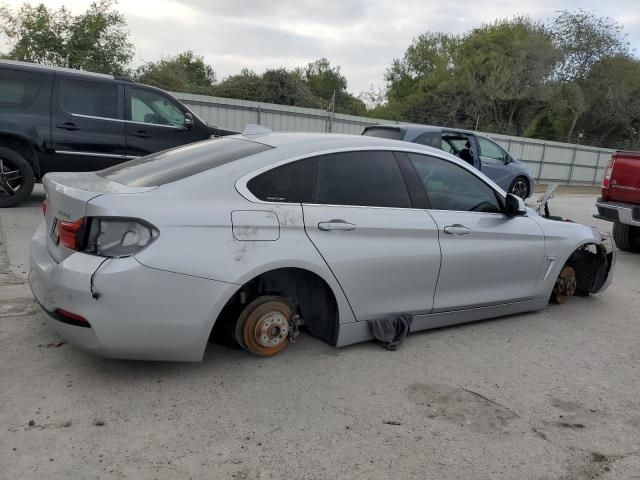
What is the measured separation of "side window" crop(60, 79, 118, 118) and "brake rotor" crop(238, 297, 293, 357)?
18.8 ft

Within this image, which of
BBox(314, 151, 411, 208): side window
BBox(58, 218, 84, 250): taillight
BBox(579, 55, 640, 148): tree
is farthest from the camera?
BBox(579, 55, 640, 148): tree

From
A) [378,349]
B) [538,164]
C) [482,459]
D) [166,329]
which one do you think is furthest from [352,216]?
[538,164]

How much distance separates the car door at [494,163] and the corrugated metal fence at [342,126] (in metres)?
6.75

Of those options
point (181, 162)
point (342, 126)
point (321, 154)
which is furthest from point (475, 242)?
point (342, 126)

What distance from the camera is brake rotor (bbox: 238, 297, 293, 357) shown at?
3438mm

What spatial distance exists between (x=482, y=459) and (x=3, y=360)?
9.28 feet

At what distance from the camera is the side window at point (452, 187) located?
416 cm

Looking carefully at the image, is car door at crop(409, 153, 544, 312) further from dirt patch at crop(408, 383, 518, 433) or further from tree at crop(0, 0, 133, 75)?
tree at crop(0, 0, 133, 75)

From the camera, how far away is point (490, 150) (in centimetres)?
1198

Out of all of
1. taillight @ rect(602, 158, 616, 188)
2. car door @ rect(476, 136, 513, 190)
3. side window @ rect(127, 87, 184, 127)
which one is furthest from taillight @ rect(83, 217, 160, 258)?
car door @ rect(476, 136, 513, 190)

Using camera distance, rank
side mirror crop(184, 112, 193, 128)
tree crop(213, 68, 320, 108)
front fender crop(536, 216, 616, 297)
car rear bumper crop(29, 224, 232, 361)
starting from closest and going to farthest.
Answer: car rear bumper crop(29, 224, 232, 361)
front fender crop(536, 216, 616, 297)
side mirror crop(184, 112, 193, 128)
tree crop(213, 68, 320, 108)

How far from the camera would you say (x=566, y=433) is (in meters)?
3.03

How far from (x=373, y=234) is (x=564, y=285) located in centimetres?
262

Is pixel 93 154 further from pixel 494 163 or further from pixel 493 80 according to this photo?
pixel 493 80
